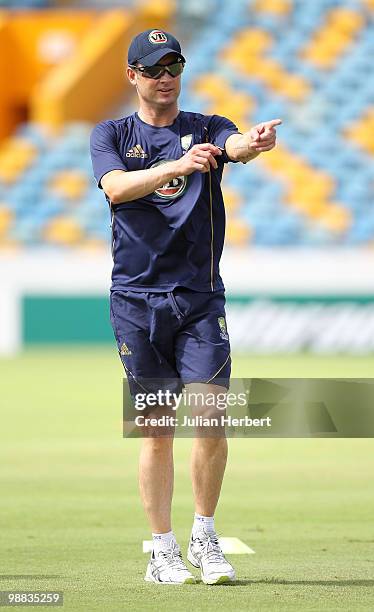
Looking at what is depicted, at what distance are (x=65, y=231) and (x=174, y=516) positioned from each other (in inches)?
644

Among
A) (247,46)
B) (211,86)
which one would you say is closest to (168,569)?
(211,86)

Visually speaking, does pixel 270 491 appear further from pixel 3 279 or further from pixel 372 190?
pixel 372 190

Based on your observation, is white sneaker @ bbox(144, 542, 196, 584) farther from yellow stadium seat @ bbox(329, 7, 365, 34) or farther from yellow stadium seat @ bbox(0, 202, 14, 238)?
yellow stadium seat @ bbox(329, 7, 365, 34)

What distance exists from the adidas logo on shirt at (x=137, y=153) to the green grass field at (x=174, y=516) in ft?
5.33

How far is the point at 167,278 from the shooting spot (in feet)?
18.5

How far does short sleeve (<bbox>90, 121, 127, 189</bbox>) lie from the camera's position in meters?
5.57

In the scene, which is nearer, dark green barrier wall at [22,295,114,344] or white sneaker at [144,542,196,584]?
white sneaker at [144,542,196,584]

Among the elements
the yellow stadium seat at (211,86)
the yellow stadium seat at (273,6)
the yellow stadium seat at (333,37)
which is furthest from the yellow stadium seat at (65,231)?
the yellow stadium seat at (273,6)

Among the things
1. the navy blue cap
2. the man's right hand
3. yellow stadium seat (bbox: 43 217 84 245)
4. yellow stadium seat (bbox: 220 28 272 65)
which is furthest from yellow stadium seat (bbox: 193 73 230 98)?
the man's right hand

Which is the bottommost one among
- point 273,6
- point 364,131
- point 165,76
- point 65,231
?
point 165,76

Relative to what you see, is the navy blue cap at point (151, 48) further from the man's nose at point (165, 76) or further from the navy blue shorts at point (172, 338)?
the navy blue shorts at point (172, 338)

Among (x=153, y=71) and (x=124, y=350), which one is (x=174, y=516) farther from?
(x=153, y=71)

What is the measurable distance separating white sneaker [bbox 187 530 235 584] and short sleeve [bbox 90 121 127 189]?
4.68ft

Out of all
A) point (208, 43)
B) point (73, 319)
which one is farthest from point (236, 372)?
point (208, 43)
